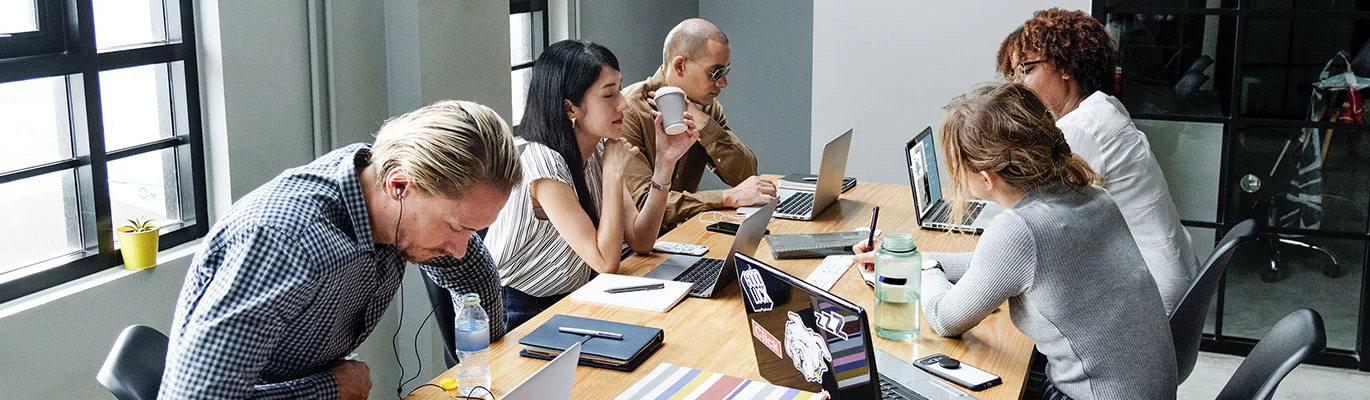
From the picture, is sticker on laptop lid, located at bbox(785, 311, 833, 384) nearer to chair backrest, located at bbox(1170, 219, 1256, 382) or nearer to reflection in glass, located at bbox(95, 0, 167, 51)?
chair backrest, located at bbox(1170, 219, 1256, 382)

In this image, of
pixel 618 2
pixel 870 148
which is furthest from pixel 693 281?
pixel 618 2

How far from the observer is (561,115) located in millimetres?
2910

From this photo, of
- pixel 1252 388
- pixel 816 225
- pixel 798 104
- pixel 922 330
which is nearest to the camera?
pixel 1252 388

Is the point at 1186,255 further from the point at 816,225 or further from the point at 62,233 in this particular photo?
the point at 62,233

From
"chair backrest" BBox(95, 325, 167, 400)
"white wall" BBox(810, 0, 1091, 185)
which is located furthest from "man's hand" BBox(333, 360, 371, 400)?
"white wall" BBox(810, 0, 1091, 185)

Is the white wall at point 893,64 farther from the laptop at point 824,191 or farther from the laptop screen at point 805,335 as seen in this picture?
the laptop screen at point 805,335

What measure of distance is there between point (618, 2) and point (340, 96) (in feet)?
7.31

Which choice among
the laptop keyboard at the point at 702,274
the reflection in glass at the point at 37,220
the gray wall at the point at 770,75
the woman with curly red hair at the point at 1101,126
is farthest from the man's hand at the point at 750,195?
the gray wall at the point at 770,75

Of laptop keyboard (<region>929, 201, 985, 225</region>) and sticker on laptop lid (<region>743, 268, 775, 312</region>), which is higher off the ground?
sticker on laptop lid (<region>743, 268, 775, 312</region>)

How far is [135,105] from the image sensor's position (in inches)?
120

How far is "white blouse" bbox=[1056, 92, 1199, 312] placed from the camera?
9.30 feet

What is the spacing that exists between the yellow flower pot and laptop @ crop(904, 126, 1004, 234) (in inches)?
81.4

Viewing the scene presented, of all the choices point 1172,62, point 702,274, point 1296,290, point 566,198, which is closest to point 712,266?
point 702,274

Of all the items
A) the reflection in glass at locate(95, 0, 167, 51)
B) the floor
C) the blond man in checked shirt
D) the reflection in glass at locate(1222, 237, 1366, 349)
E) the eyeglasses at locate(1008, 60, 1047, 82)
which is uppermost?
the reflection in glass at locate(95, 0, 167, 51)
